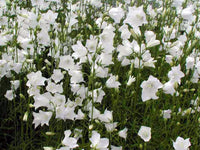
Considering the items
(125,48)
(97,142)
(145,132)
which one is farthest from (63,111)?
(125,48)

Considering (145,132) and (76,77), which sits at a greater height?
(76,77)

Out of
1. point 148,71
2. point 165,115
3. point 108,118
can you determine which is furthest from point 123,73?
point 108,118

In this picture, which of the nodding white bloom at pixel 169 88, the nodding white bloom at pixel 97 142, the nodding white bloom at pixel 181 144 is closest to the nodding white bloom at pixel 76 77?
the nodding white bloom at pixel 97 142

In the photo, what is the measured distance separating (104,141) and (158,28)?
3.36 m

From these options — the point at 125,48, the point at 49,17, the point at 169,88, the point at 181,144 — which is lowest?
the point at 181,144

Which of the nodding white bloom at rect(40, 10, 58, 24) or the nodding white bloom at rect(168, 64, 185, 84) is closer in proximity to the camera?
the nodding white bloom at rect(168, 64, 185, 84)

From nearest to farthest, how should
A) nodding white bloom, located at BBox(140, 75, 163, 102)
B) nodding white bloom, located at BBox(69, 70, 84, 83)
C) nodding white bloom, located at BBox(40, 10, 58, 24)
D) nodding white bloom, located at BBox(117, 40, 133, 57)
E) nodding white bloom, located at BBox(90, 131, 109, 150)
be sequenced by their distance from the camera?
1. nodding white bloom, located at BBox(90, 131, 109, 150)
2. nodding white bloom, located at BBox(140, 75, 163, 102)
3. nodding white bloom, located at BBox(69, 70, 84, 83)
4. nodding white bloom, located at BBox(117, 40, 133, 57)
5. nodding white bloom, located at BBox(40, 10, 58, 24)

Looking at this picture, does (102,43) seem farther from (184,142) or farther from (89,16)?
(89,16)

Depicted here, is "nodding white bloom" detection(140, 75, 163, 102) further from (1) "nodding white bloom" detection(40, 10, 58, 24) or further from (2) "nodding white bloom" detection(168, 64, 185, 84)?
(1) "nodding white bloom" detection(40, 10, 58, 24)

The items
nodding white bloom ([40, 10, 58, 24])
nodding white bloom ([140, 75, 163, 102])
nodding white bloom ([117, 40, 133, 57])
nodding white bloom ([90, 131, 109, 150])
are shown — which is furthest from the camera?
nodding white bloom ([40, 10, 58, 24])

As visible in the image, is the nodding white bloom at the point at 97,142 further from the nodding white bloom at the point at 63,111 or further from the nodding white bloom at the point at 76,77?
the nodding white bloom at the point at 76,77

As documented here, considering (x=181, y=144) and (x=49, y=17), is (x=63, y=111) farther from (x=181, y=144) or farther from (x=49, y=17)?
(x=49, y=17)

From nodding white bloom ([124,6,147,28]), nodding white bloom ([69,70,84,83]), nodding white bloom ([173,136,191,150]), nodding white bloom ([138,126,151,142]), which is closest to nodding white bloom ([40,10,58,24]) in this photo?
nodding white bloom ([69,70,84,83])

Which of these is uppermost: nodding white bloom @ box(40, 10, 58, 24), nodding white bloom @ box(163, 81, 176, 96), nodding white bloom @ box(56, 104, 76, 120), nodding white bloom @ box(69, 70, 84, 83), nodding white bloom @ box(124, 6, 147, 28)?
nodding white bloom @ box(124, 6, 147, 28)
